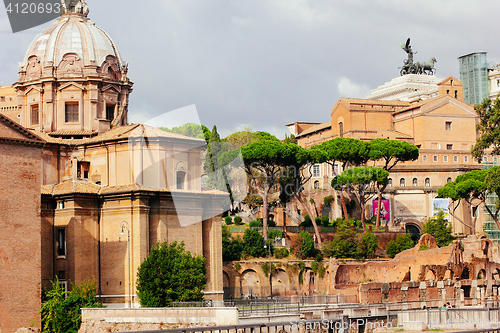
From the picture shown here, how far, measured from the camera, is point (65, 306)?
113ft

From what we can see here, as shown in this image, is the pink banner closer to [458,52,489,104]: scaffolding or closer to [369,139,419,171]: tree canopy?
[369,139,419,171]: tree canopy

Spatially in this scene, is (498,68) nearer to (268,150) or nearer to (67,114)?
(268,150)

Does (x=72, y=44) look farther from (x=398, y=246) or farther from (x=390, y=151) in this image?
(x=390, y=151)

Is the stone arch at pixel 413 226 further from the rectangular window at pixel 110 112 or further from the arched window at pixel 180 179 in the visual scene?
the rectangular window at pixel 110 112

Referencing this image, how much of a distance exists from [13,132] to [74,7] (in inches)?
612

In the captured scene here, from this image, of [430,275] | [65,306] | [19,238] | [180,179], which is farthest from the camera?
[430,275]

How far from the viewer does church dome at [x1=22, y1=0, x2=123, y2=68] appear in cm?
4397

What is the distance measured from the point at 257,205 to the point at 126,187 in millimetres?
26178

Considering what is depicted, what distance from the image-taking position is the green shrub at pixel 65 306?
3375 centimetres

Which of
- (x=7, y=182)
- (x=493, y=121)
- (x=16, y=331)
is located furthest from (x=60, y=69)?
(x=493, y=121)

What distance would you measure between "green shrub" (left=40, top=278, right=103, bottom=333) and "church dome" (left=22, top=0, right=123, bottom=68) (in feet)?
47.8

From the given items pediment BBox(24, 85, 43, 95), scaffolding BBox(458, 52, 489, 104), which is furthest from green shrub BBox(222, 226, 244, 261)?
scaffolding BBox(458, 52, 489, 104)

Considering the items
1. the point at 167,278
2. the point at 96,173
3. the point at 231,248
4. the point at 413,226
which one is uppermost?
the point at 96,173

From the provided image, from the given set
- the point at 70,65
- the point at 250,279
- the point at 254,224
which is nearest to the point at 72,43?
the point at 70,65
